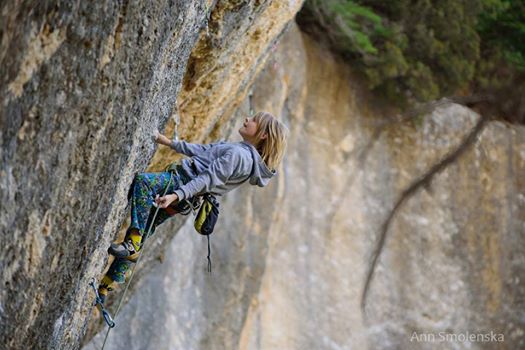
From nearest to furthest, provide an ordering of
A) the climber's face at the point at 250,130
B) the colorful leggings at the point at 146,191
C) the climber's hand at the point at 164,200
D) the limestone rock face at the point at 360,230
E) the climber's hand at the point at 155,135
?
the climber's hand at the point at 164,200 < the colorful leggings at the point at 146,191 < the climber's hand at the point at 155,135 < the climber's face at the point at 250,130 < the limestone rock face at the point at 360,230

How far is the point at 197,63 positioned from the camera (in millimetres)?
6938

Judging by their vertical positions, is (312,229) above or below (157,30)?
below

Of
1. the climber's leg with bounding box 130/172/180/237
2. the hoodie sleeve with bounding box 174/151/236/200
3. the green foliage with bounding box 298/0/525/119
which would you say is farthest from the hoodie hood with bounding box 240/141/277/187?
the green foliage with bounding box 298/0/525/119

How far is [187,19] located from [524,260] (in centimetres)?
1014

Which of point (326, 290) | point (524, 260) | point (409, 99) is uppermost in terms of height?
point (409, 99)

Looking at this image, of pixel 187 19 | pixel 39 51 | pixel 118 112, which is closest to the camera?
pixel 39 51

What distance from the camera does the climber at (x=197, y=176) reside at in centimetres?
568

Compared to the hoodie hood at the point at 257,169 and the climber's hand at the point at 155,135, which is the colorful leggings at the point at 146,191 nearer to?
the climber's hand at the point at 155,135

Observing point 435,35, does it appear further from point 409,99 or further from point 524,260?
point 524,260

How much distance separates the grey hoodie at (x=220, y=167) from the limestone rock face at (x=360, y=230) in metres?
5.75

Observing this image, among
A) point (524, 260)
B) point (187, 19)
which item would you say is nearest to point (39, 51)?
point (187, 19)

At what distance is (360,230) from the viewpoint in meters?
13.7

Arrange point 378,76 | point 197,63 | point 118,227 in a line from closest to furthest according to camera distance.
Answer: point 118,227, point 197,63, point 378,76

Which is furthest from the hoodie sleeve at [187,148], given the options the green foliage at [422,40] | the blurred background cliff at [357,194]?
the green foliage at [422,40]
